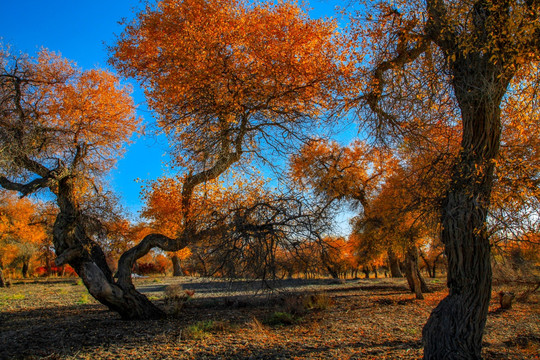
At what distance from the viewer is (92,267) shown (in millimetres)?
8188

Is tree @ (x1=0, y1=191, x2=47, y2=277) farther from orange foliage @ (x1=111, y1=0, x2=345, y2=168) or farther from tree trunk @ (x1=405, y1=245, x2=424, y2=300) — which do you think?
tree trunk @ (x1=405, y1=245, x2=424, y2=300)

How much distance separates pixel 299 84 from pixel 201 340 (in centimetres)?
596

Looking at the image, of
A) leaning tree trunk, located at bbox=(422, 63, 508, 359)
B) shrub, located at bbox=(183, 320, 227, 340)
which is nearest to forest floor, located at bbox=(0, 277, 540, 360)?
shrub, located at bbox=(183, 320, 227, 340)

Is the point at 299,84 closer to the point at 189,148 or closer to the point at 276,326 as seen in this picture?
the point at 189,148

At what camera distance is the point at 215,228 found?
6730mm

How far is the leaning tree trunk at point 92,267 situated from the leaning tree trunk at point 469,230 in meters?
6.73

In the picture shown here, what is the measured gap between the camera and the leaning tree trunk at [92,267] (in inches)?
315

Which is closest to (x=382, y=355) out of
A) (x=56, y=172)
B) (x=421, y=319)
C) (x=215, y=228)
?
(x=215, y=228)

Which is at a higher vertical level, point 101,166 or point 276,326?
point 101,166

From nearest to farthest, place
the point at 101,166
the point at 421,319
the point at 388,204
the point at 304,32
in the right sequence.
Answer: the point at 304,32, the point at 421,319, the point at 101,166, the point at 388,204

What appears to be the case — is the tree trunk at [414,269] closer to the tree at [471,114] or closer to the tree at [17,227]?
the tree at [471,114]

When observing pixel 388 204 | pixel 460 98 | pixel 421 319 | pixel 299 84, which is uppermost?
pixel 299 84

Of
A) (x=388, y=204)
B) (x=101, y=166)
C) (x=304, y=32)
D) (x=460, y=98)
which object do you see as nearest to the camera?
(x=460, y=98)

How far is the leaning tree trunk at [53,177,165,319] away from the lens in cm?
799
